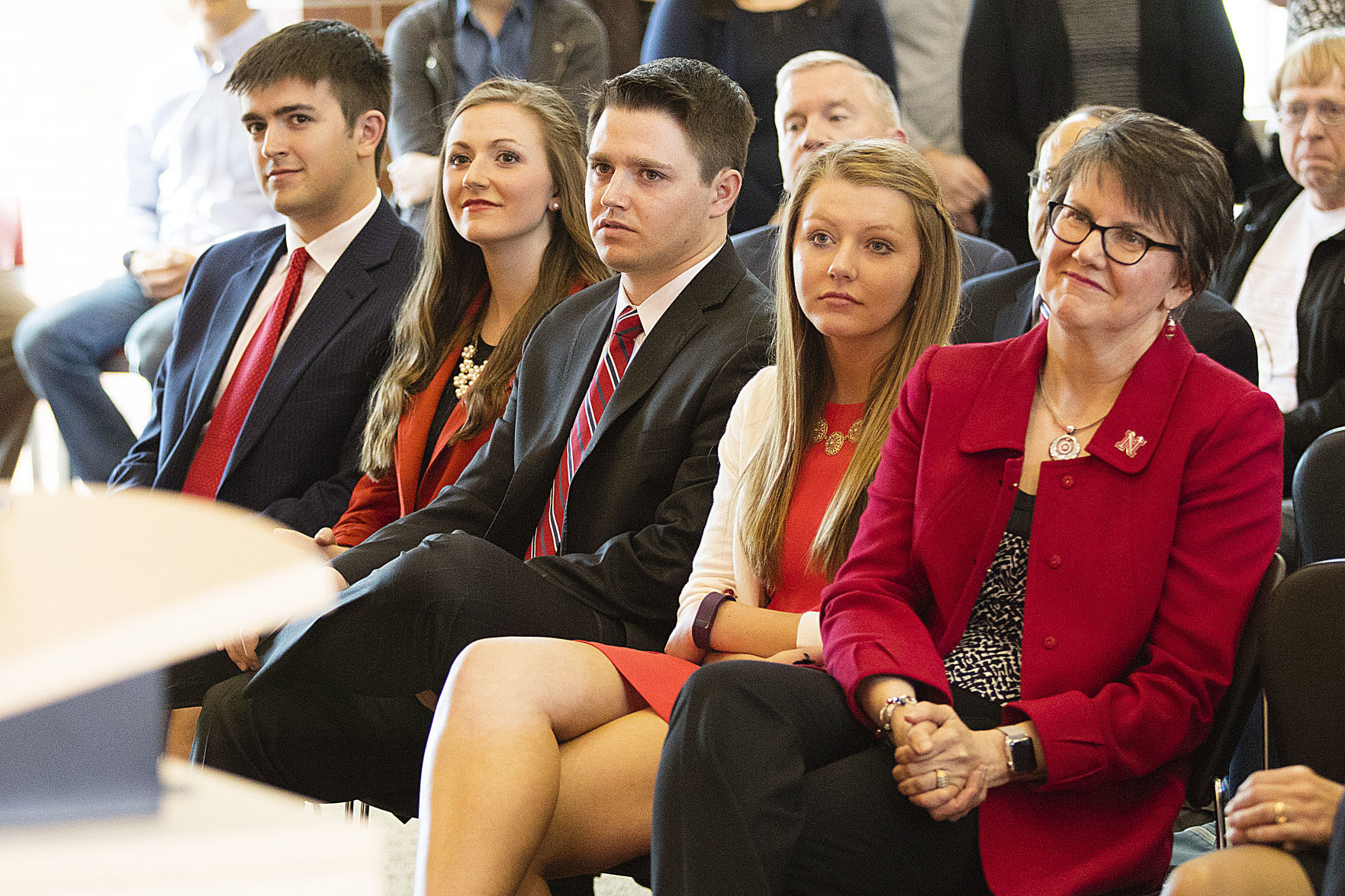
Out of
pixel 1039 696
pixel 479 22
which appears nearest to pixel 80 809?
pixel 1039 696

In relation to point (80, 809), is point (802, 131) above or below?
above

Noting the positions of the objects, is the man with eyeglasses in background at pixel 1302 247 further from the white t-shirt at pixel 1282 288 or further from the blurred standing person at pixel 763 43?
the blurred standing person at pixel 763 43

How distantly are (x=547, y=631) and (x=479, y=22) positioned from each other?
2272mm

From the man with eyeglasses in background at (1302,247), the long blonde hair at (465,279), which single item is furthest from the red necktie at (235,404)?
the man with eyeglasses in background at (1302,247)

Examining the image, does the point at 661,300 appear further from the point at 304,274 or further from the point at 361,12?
the point at 361,12

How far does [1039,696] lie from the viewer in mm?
1494

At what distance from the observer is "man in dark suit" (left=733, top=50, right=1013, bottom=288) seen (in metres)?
2.91

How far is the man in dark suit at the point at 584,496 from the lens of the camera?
1767 mm

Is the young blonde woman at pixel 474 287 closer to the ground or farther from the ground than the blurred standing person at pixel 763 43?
closer to the ground

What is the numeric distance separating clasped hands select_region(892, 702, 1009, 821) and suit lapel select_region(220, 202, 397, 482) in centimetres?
155

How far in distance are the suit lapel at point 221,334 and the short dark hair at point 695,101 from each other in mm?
923

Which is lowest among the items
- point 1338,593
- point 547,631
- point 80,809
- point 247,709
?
point 247,709

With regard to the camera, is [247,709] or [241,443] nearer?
[247,709]

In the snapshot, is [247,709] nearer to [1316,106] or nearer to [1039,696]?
[1039,696]
